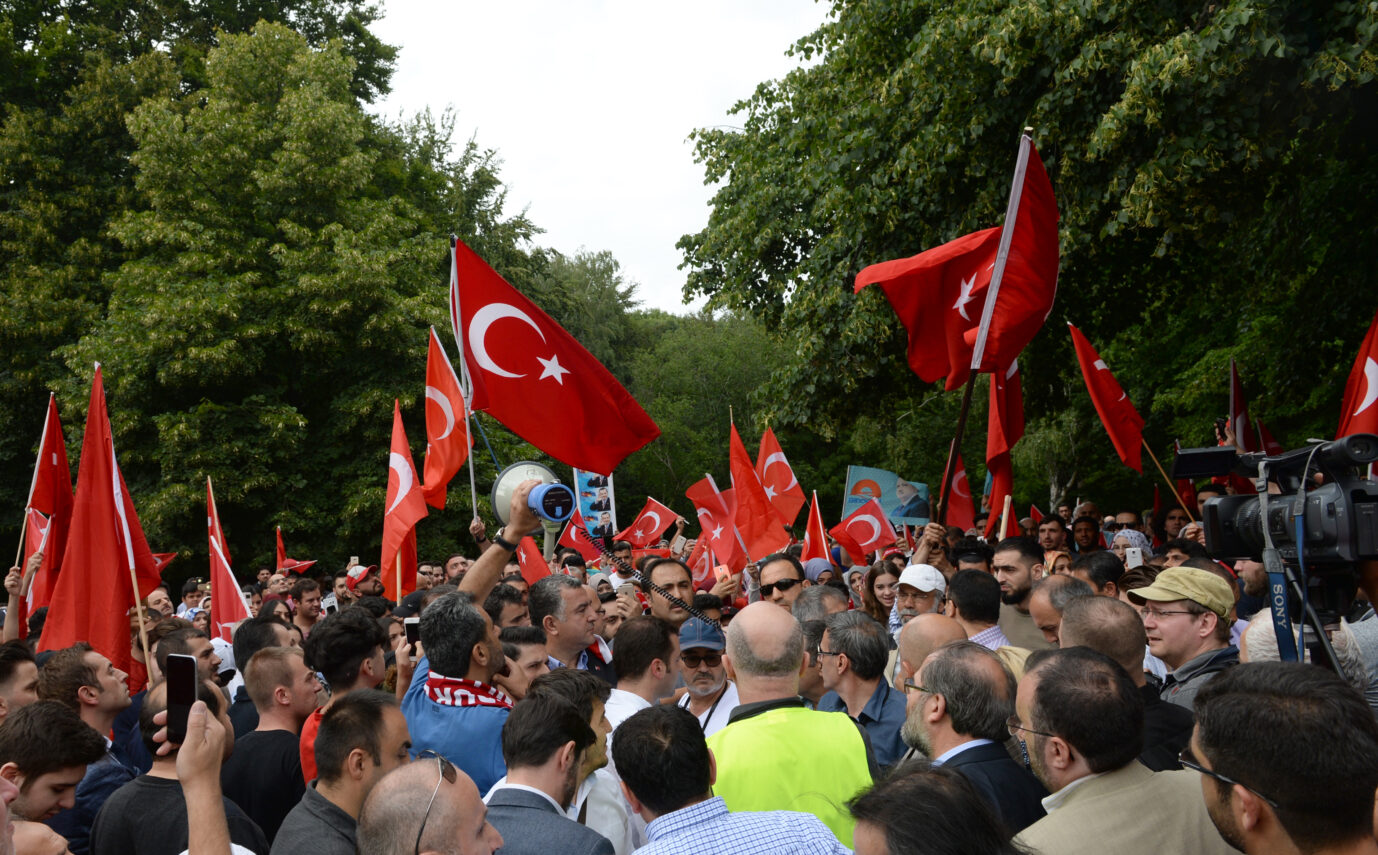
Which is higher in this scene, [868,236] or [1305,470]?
[868,236]

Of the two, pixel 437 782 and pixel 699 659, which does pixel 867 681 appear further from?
pixel 437 782

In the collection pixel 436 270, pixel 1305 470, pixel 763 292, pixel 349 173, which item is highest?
pixel 349 173

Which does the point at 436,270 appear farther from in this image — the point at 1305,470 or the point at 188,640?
the point at 1305,470

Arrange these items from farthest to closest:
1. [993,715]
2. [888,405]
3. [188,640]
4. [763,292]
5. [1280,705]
A: [763,292]
[888,405]
[188,640]
[993,715]
[1280,705]

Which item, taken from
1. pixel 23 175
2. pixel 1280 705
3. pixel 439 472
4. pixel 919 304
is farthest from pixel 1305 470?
pixel 23 175

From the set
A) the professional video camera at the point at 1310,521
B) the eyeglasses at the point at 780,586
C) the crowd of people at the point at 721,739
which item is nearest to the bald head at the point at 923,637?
the crowd of people at the point at 721,739

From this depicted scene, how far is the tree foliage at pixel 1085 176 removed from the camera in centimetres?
940

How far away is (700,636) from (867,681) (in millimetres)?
809

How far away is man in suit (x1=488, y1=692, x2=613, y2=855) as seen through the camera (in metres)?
3.38

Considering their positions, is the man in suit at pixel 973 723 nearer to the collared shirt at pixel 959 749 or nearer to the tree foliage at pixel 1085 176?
the collared shirt at pixel 959 749

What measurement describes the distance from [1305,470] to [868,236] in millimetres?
10643

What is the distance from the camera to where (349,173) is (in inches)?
987

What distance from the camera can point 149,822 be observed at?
3.82 metres

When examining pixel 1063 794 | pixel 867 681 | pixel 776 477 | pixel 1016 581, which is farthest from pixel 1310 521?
pixel 776 477
